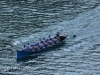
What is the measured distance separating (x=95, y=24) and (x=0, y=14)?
20626 mm

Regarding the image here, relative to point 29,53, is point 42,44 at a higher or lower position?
higher

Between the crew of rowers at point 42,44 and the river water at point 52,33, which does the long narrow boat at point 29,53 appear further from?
the river water at point 52,33

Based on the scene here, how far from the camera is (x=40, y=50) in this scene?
5778 cm

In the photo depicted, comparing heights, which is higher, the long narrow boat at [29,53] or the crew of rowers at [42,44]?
the crew of rowers at [42,44]

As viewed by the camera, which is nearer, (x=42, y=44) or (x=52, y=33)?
(x=42, y=44)

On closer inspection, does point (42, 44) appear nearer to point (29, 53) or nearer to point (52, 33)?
point (29, 53)

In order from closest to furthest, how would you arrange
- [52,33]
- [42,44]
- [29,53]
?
[29,53], [42,44], [52,33]

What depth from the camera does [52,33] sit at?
212 ft

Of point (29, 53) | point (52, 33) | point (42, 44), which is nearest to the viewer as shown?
point (29, 53)

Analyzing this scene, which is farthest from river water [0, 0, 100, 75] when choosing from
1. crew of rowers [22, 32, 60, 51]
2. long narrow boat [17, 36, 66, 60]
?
crew of rowers [22, 32, 60, 51]

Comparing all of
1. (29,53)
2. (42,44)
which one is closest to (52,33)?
(42,44)

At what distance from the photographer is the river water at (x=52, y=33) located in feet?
174

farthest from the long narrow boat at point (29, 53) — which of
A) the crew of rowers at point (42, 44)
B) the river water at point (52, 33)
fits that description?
the river water at point (52, 33)

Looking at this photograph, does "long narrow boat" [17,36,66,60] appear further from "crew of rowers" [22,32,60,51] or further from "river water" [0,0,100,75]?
"river water" [0,0,100,75]
